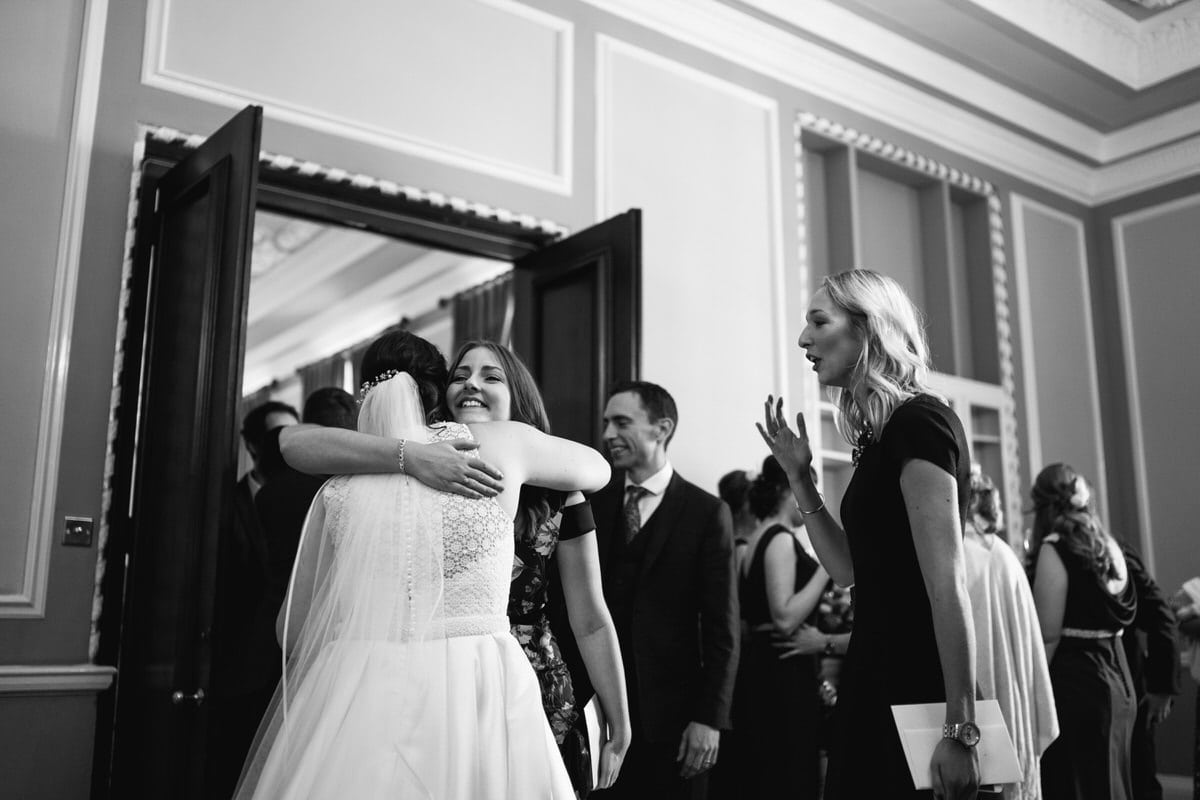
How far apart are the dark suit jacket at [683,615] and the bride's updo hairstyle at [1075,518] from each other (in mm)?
Answer: 1443

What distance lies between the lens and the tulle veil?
1.76 metres

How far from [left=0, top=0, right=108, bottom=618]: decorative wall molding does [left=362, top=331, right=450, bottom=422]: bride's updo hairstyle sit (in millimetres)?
1655

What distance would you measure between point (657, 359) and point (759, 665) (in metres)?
1.57

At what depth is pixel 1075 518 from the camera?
4.03 metres

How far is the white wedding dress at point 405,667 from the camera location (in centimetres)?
177

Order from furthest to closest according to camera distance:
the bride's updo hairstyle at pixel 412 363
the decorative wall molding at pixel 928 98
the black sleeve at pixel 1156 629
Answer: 1. the decorative wall molding at pixel 928 98
2. the black sleeve at pixel 1156 629
3. the bride's updo hairstyle at pixel 412 363

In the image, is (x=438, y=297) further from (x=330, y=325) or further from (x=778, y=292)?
(x=778, y=292)

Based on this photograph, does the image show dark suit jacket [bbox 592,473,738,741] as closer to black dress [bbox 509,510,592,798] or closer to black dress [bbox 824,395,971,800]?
black dress [bbox 509,510,592,798]

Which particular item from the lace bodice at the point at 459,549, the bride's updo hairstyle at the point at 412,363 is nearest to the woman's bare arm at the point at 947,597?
the lace bodice at the point at 459,549

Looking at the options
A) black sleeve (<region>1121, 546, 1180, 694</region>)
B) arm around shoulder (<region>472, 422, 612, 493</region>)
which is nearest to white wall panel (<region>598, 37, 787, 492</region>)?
black sleeve (<region>1121, 546, 1180, 694</region>)

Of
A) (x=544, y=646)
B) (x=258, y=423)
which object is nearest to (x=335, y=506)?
(x=544, y=646)

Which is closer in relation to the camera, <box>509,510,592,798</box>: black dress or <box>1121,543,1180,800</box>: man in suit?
<box>509,510,592,798</box>: black dress

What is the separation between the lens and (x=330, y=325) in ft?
29.4

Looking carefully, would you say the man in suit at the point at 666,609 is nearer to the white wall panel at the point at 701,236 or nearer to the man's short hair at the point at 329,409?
the man's short hair at the point at 329,409
